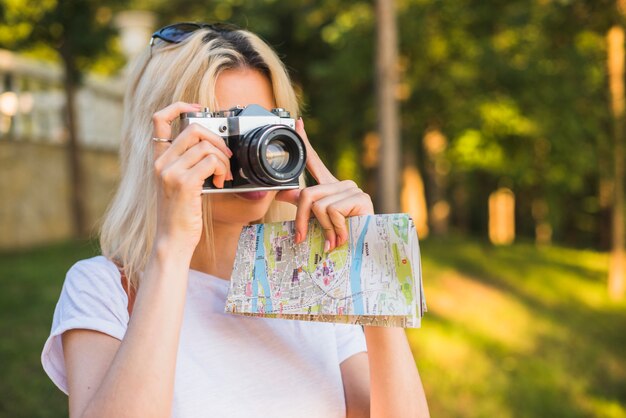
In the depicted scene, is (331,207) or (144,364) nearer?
(144,364)

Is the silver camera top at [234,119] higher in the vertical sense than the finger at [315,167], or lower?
higher

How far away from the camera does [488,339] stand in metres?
6.94

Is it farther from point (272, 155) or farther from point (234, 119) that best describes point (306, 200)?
point (234, 119)

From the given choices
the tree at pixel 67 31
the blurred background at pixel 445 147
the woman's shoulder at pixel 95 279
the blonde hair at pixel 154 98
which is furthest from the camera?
the tree at pixel 67 31

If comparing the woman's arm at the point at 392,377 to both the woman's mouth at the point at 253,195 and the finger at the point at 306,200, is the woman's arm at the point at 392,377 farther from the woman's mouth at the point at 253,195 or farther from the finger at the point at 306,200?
the woman's mouth at the point at 253,195

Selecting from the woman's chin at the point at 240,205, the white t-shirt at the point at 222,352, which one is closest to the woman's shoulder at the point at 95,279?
the white t-shirt at the point at 222,352

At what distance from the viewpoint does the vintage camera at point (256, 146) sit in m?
1.33

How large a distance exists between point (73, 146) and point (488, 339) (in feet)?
23.0

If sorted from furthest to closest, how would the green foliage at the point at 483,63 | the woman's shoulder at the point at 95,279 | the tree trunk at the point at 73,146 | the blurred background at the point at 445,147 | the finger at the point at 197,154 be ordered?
the tree trunk at the point at 73,146, the green foliage at the point at 483,63, the blurred background at the point at 445,147, the woman's shoulder at the point at 95,279, the finger at the point at 197,154

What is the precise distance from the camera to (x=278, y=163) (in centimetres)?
138

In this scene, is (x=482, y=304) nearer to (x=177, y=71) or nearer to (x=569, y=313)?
(x=569, y=313)

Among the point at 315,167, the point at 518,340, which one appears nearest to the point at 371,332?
the point at 315,167

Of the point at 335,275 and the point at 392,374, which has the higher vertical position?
the point at 335,275

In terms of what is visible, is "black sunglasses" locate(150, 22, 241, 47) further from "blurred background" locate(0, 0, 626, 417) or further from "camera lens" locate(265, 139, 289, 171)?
"blurred background" locate(0, 0, 626, 417)
